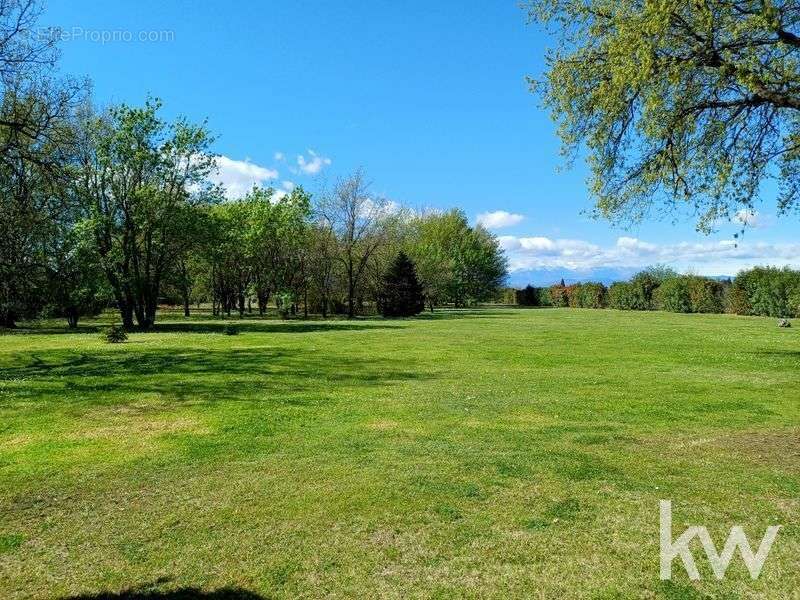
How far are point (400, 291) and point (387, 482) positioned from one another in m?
53.7

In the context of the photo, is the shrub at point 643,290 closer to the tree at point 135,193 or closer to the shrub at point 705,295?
the shrub at point 705,295

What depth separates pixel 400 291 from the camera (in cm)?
6084

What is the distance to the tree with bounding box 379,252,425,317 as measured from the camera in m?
60.9

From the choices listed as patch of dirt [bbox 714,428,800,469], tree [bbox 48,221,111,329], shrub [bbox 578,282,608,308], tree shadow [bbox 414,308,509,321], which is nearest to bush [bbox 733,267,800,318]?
tree shadow [bbox 414,308,509,321]

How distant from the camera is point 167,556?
5207 millimetres

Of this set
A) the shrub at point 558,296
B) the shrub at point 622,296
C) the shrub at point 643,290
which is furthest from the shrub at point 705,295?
the shrub at point 558,296

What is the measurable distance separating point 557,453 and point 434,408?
3937 millimetres

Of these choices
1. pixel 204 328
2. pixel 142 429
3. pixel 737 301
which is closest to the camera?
pixel 142 429

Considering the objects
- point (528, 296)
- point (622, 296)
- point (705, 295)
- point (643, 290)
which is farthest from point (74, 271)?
point (528, 296)

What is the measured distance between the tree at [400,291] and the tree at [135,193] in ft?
82.2

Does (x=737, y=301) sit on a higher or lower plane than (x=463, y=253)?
lower

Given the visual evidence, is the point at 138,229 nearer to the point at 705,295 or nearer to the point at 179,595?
the point at 179,595

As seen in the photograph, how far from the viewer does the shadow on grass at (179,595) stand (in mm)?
4445

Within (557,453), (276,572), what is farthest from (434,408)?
(276,572)
